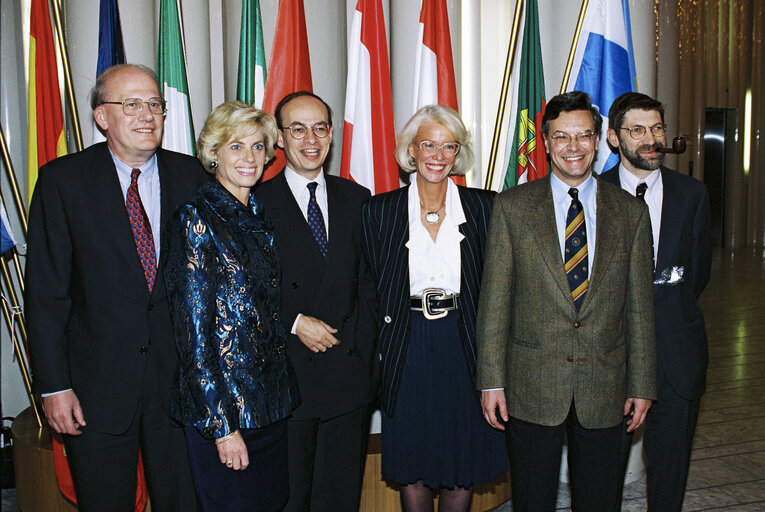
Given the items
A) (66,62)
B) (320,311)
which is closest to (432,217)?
(320,311)

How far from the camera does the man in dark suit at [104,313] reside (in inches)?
82.7

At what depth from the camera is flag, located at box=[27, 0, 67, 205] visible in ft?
10.6

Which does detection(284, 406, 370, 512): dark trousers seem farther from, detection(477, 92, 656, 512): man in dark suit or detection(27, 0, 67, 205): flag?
detection(27, 0, 67, 205): flag

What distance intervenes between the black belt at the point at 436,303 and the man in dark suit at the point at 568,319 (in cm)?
18

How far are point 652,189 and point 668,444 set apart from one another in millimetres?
980

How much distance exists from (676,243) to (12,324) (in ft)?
9.85

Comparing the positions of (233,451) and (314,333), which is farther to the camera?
(314,333)

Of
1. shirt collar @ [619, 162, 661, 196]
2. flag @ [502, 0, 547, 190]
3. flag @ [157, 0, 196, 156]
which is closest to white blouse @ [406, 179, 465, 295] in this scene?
shirt collar @ [619, 162, 661, 196]

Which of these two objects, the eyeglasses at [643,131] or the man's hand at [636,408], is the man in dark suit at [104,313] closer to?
the man's hand at [636,408]

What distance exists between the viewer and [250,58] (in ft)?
11.7

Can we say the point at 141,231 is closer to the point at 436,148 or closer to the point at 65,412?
the point at 65,412

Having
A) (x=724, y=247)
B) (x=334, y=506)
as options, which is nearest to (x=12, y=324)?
(x=334, y=506)

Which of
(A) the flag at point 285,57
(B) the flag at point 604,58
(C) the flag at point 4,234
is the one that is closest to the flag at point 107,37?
(C) the flag at point 4,234

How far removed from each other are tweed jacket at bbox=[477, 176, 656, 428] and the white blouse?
20 cm
